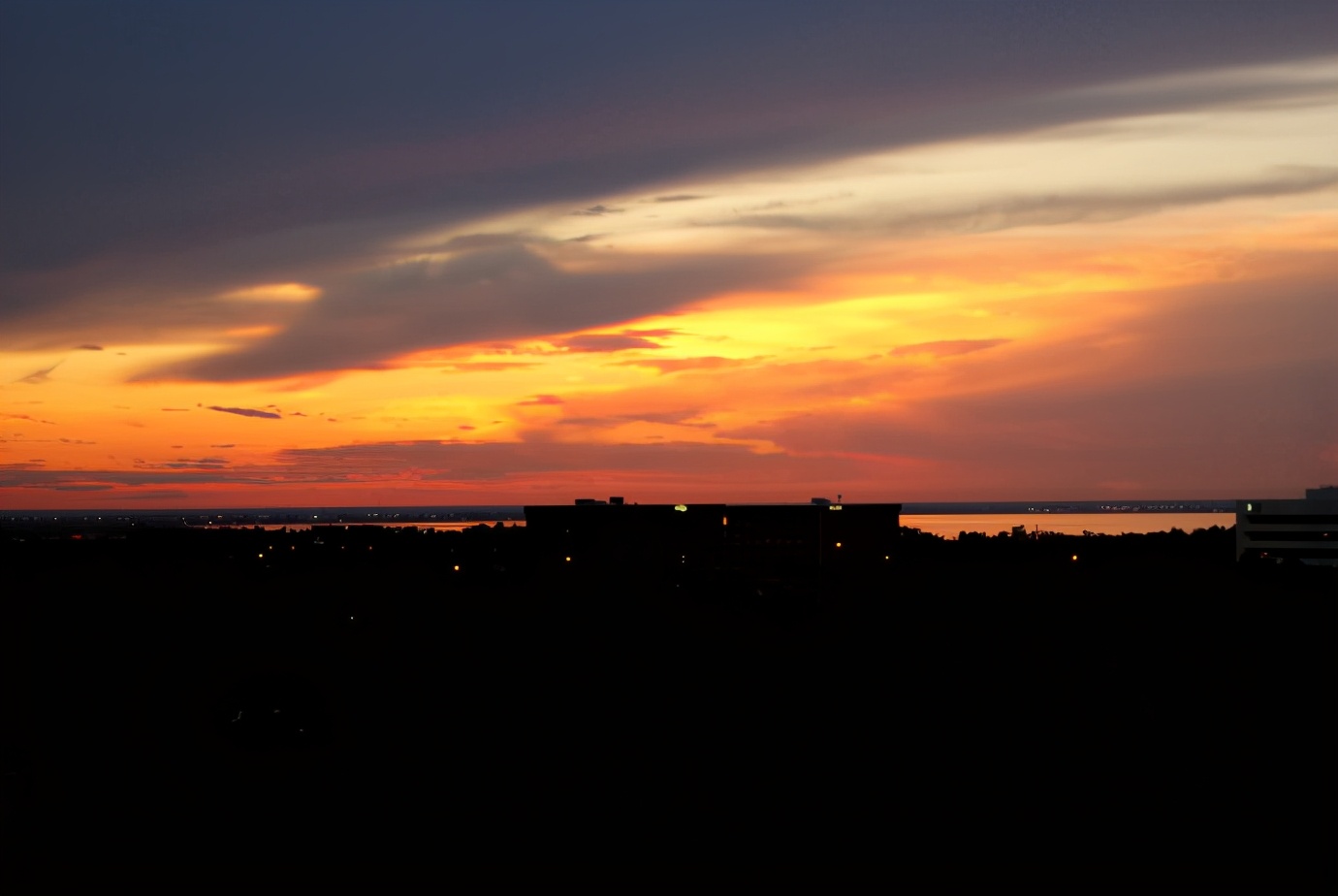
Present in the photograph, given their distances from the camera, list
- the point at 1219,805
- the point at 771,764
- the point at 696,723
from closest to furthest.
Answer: the point at 1219,805 < the point at 771,764 < the point at 696,723

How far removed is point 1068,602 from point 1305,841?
120 meters

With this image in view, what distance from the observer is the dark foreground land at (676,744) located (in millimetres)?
39562

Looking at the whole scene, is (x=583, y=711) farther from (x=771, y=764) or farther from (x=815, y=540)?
(x=815, y=540)

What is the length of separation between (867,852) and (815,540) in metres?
148

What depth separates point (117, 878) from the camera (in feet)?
117

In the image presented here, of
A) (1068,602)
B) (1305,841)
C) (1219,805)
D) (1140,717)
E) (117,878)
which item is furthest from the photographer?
(1068,602)

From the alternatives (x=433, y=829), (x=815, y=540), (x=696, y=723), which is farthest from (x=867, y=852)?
(x=815, y=540)

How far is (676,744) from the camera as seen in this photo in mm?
57000

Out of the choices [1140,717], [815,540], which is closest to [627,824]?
[1140,717]

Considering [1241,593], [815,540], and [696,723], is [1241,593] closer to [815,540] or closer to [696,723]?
[815,540]

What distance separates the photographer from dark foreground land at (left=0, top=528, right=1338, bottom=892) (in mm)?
39562

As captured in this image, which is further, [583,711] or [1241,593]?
[1241,593]

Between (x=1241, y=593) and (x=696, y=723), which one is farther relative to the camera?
(x=1241, y=593)

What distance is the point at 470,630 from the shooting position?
11856 centimetres
